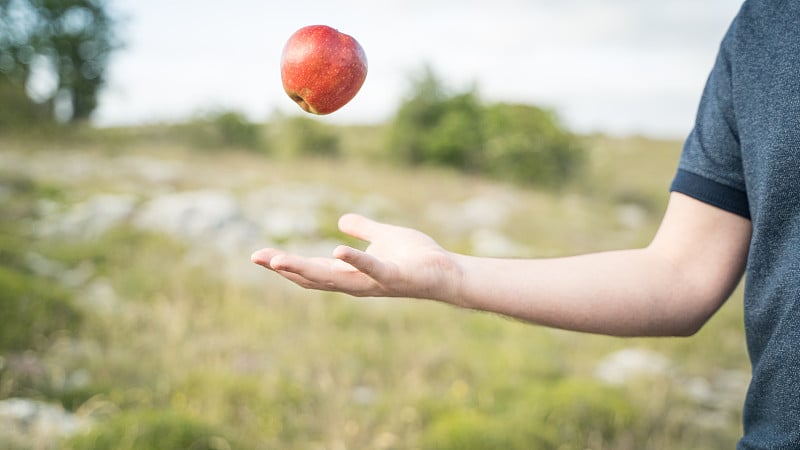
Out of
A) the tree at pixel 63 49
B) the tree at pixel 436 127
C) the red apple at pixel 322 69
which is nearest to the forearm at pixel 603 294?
the red apple at pixel 322 69

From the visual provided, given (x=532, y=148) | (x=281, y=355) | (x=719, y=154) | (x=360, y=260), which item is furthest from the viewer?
(x=532, y=148)

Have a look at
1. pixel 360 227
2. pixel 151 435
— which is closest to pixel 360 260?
pixel 360 227

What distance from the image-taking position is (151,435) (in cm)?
289

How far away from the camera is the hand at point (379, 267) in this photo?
1032 millimetres

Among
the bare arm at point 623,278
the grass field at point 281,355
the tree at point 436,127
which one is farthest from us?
the tree at point 436,127

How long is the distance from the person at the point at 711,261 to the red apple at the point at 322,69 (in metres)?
0.23

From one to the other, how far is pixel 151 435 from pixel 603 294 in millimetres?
2281

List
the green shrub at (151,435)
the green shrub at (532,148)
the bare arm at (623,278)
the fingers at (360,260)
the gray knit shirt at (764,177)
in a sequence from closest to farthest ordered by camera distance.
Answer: the fingers at (360,260) → the gray knit shirt at (764,177) → the bare arm at (623,278) → the green shrub at (151,435) → the green shrub at (532,148)

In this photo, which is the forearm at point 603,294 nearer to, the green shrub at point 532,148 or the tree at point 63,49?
the green shrub at point 532,148

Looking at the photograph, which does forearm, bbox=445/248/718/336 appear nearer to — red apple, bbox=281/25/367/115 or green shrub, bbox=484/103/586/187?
red apple, bbox=281/25/367/115

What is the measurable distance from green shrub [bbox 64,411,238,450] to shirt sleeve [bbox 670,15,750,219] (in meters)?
2.34

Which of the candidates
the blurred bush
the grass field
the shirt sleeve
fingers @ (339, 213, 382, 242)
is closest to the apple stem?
fingers @ (339, 213, 382, 242)

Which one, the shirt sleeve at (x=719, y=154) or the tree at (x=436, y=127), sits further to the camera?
the tree at (x=436, y=127)

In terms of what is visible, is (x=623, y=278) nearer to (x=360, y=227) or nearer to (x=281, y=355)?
(x=360, y=227)
